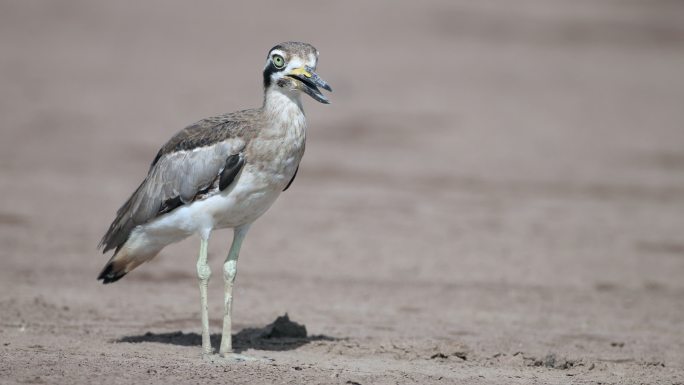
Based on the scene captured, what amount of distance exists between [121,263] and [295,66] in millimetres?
2101

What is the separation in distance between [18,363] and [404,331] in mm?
3527

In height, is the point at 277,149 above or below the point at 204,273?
above

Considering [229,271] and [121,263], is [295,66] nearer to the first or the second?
[229,271]

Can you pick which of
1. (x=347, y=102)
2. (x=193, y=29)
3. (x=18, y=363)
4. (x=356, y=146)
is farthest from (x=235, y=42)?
(x=18, y=363)

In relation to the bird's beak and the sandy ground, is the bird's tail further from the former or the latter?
the bird's beak

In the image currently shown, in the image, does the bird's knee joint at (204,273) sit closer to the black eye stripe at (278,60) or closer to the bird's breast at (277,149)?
the bird's breast at (277,149)

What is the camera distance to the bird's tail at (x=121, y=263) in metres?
8.54

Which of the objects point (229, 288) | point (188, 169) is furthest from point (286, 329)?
point (188, 169)

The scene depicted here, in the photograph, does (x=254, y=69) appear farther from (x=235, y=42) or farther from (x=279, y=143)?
(x=279, y=143)

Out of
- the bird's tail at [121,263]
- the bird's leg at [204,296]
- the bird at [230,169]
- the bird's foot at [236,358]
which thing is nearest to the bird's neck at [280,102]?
the bird at [230,169]

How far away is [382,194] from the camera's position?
15.2 meters

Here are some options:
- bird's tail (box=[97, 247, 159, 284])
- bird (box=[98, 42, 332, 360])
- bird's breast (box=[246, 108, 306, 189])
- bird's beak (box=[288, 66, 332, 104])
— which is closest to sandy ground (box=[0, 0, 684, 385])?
bird's tail (box=[97, 247, 159, 284])

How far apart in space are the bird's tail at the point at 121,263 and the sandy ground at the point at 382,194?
1.73 ft

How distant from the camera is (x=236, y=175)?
8000mm
